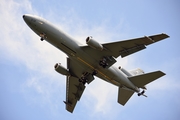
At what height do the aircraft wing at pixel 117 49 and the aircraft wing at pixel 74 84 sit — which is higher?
the aircraft wing at pixel 117 49

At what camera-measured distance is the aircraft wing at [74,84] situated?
140ft

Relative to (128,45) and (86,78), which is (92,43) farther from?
(86,78)

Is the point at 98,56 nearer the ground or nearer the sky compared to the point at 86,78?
nearer the sky

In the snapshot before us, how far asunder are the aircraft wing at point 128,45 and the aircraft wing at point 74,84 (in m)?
6.77

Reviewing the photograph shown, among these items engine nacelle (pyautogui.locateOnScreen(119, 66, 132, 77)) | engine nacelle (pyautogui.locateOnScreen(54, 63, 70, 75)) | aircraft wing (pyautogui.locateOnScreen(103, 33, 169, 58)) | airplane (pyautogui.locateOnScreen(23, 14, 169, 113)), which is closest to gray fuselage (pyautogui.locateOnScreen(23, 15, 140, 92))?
airplane (pyautogui.locateOnScreen(23, 14, 169, 113))

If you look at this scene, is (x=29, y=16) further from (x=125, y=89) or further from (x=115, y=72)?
(x=125, y=89)

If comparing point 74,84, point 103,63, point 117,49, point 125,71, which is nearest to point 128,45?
point 117,49

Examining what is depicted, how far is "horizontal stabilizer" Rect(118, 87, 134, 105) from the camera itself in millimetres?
42594

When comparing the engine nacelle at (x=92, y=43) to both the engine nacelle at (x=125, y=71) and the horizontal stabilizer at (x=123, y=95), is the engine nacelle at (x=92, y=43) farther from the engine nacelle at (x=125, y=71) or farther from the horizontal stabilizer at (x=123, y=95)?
the horizontal stabilizer at (x=123, y=95)

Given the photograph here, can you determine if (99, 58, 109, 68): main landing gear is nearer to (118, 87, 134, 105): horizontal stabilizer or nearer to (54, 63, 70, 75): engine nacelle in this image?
(118, 87, 134, 105): horizontal stabilizer

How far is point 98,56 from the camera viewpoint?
1494 inches

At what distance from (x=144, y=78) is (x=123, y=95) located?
5.73 m

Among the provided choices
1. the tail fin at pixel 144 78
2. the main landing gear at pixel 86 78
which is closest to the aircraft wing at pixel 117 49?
the tail fin at pixel 144 78

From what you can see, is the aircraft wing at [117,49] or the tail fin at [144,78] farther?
the tail fin at [144,78]
